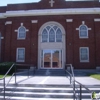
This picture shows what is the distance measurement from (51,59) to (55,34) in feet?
11.1

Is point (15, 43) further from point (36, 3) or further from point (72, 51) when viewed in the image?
point (72, 51)

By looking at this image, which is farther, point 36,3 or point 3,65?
point 36,3

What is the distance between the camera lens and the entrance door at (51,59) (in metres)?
22.8

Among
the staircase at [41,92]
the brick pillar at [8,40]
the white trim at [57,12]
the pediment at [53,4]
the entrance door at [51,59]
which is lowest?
the staircase at [41,92]

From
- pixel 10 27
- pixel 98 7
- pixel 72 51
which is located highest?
pixel 98 7

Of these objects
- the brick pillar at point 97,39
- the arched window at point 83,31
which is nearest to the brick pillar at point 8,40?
the arched window at point 83,31

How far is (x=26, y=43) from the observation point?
76.0ft

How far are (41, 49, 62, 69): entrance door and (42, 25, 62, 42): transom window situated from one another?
5.18ft

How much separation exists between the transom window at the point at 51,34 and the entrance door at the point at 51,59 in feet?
5.18

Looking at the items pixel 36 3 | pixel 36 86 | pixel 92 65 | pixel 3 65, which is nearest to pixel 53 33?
pixel 36 3

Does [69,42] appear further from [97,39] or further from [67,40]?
[97,39]

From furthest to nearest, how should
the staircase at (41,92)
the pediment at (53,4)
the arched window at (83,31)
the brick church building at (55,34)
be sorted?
the pediment at (53,4) → the arched window at (83,31) → the brick church building at (55,34) → the staircase at (41,92)

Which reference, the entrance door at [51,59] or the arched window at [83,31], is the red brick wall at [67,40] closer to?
the arched window at [83,31]

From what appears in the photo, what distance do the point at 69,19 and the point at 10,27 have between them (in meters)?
8.13
